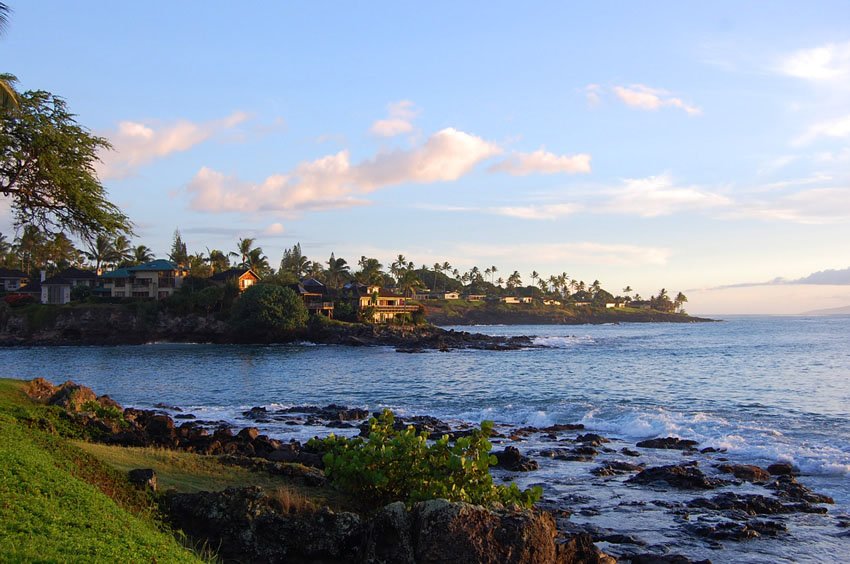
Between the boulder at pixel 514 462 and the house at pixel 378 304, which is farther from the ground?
the house at pixel 378 304

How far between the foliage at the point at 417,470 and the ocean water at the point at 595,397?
→ 4.17 metres

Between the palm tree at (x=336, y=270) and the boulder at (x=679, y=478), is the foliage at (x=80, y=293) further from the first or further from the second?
the boulder at (x=679, y=478)

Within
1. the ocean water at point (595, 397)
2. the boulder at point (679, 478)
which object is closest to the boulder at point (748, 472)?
the ocean water at point (595, 397)

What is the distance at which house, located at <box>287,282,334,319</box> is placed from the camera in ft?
344

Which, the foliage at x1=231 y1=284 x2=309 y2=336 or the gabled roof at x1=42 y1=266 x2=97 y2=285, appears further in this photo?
the gabled roof at x1=42 y1=266 x2=97 y2=285

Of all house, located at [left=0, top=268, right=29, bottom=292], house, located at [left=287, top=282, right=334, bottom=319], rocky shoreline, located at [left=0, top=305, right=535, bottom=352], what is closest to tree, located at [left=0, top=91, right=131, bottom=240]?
rocky shoreline, located at [left=0, top=305, right=535, bottom=352]

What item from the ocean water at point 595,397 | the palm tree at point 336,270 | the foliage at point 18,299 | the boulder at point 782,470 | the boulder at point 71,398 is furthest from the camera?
the palm tree at point 336,270

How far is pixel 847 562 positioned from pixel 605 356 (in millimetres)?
63738

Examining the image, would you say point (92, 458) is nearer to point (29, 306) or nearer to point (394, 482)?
point (394, 482)

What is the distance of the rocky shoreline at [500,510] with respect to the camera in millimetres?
9578

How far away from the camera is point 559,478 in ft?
64.2

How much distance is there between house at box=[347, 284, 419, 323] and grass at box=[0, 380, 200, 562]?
9728 centimetres

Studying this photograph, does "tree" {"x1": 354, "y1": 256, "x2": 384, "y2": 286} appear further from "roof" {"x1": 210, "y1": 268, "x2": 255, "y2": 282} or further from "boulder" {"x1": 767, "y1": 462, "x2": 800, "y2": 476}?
"boulder" {"x1": 767, "y1": 462, "x2": 800, "y2": 476}

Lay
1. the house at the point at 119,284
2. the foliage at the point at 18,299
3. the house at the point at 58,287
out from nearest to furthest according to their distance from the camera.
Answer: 1. the foliage at the point at 18,299
2. the house at the point at 58,287
3. the house at the point at 119,284
